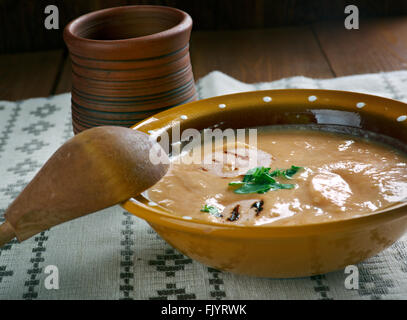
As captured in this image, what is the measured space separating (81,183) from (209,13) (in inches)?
52.3

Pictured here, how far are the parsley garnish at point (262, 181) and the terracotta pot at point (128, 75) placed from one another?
265mm

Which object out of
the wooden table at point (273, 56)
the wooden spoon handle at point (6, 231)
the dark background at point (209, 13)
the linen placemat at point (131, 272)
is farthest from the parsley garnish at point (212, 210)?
the dark background at point (209, 13)

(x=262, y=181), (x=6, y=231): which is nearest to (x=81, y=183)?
(x=6, y=231)

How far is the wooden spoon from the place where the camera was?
73 cm

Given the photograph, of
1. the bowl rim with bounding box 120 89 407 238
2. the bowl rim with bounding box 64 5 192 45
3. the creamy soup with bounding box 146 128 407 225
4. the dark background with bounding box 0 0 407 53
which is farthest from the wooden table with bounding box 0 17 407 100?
the bowl rim with bounding box 120 89 407 238

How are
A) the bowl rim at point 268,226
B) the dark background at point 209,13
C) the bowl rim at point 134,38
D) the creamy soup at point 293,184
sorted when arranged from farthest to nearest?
the dark background at point 209,13 → the bowl rim at point 134,38 → the creamy soup at point 293,184 → the bowl rim at point 268,226

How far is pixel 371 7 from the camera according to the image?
193 centimetres

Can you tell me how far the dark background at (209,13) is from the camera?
1.86 meters

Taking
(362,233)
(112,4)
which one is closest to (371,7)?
(112,4)

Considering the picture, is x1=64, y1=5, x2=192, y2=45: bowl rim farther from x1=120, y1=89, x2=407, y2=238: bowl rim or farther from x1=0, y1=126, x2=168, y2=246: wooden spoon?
x1=120, y1=89, x2=407, y2=238: bowl rim

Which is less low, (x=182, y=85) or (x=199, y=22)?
(x=182, y=85)

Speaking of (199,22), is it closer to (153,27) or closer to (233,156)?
(153,27)

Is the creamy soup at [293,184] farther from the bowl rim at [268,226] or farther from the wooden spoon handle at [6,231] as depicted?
the wooden spoon handle at [6,231]

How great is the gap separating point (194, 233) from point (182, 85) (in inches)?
17.4
